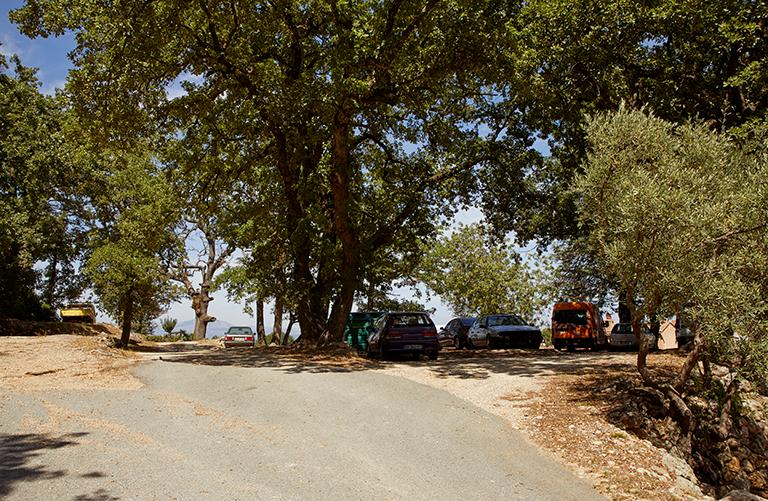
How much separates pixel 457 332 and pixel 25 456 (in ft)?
86.5

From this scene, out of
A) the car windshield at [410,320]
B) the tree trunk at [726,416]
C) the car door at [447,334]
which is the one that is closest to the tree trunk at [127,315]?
the car windshield at [410,320]

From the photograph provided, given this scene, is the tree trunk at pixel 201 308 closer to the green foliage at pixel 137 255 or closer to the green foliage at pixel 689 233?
the green foliage at pixel 137 255

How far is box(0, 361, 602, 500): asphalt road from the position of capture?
561cm

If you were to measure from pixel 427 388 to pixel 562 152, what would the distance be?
11200 millimetres

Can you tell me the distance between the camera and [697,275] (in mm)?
9258

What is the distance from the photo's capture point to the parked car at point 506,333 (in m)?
25.1

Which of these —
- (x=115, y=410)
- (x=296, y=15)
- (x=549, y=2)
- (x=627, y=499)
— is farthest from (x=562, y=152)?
(x=115, y=410)

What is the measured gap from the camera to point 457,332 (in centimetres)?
3106

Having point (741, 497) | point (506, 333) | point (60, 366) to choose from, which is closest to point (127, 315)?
point (60, 366)

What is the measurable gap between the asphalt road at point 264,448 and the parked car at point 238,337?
25.6m

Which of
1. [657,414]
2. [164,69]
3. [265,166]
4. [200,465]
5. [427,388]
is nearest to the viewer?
[200,465]

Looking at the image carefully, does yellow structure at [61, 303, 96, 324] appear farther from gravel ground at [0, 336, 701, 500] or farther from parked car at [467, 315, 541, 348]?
parked car at [467, 315, 541, 348]

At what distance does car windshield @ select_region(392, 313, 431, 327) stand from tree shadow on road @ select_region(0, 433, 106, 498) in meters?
12.3

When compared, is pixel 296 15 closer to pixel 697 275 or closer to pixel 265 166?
pixel 265 166
